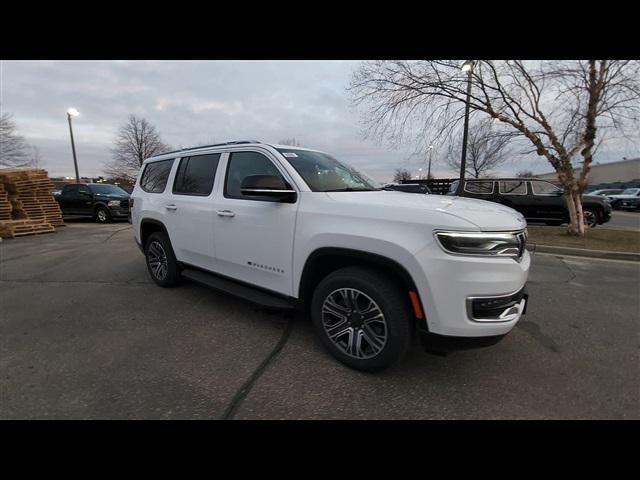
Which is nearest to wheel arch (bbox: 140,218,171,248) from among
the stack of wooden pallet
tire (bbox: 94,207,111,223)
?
the stack of wooden pallet

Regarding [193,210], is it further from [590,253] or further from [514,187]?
[514,187]

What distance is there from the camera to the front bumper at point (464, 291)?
81.8 inches

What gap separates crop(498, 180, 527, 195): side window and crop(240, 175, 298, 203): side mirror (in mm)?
11434

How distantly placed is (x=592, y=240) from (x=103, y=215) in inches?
710

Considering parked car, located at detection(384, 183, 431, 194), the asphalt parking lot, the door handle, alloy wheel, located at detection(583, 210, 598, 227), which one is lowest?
the asphalt parking lot

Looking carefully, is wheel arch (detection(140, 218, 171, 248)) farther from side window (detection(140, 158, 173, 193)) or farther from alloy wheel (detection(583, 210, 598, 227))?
alloy wheel (detection(583, 210, 598, 227))

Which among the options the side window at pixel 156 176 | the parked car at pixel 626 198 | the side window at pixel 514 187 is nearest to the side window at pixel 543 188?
the side window at pixel 514 187

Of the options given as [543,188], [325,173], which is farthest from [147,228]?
[543,188]

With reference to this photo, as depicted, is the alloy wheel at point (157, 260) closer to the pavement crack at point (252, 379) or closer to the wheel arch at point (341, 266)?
the pavement crack at point (252, 379)

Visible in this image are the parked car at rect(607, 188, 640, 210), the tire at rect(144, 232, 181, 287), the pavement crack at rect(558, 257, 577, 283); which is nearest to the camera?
the tire at rect(144, 232, 181, 287)

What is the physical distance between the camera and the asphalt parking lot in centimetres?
219

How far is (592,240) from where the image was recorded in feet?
28.6

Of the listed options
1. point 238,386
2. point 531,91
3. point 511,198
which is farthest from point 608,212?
point 238,386

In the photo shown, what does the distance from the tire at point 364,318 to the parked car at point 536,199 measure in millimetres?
10607
